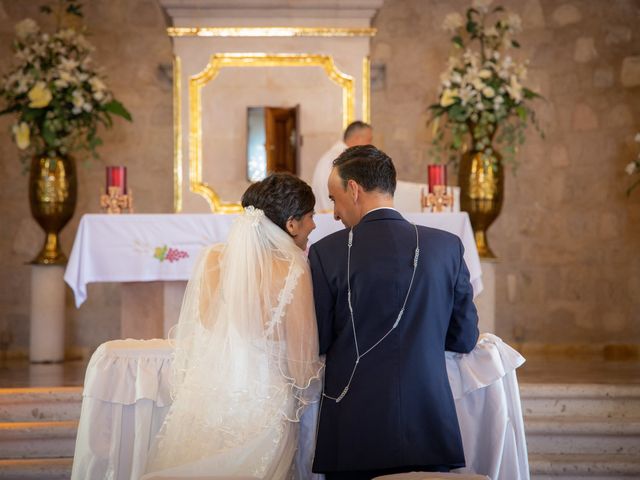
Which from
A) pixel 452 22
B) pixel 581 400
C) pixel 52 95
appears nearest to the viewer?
pixel 581 400

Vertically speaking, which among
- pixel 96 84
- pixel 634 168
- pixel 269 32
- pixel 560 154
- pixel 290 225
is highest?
pixel 269 32

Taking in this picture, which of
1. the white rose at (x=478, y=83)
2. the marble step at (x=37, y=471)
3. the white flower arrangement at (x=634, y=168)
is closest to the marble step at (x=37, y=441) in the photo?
the marble step at (x=37, y=471)

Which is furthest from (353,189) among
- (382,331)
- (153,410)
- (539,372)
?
(539,372)

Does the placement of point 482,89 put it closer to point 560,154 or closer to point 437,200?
point 560,154

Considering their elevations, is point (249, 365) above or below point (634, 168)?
below

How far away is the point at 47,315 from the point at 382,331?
498 centimetres

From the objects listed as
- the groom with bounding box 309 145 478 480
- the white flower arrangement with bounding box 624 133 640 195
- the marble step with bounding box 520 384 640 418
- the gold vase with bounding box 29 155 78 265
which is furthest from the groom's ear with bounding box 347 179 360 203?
the white flower arrangement with bounding box 624 133 640 195

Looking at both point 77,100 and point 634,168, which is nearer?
point 77,100

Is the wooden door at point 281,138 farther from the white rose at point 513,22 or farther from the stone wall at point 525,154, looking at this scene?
the white rose at point 513,22

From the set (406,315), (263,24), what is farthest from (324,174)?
(406,315)

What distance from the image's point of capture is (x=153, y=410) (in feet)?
11.7

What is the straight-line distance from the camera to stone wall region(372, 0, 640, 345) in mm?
8641

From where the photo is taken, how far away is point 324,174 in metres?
6.94

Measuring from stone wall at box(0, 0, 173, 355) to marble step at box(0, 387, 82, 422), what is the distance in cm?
332
